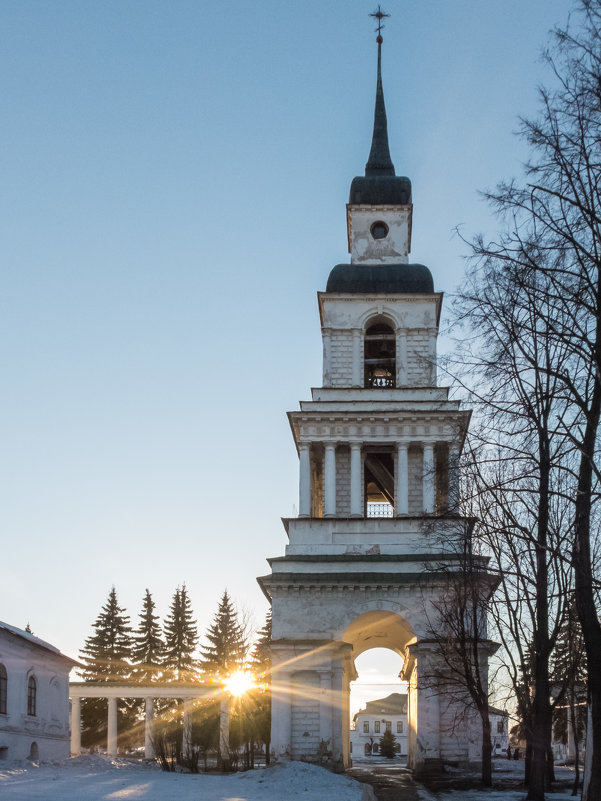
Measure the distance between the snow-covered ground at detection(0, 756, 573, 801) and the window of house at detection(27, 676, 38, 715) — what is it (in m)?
6.57

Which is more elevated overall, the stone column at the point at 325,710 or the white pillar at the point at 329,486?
the white pillar at the point at 329,486

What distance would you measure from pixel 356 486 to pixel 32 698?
15.3m

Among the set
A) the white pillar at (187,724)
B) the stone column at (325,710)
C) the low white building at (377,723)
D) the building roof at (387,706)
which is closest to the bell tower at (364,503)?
the stone column at (325,710)

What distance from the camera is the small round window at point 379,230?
38656 mm

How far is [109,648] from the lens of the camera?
65.2 m

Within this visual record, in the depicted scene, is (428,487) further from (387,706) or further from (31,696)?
(387,706)

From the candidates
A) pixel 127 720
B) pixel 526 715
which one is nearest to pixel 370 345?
pixel 526 715

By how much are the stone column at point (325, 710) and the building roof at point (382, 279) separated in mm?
14192

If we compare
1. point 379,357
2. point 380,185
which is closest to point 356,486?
point 379,357

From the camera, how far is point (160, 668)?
6769 centimetres

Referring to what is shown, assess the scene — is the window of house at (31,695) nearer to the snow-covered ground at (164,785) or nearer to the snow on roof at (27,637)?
the snow on roof at (27,637)

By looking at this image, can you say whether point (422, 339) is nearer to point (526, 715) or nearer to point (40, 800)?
point (526, 715)

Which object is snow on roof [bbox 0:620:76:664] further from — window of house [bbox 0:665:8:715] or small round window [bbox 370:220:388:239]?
small round window [bbox 370:220:388:239]

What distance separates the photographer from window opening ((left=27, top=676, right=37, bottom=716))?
37469mm
